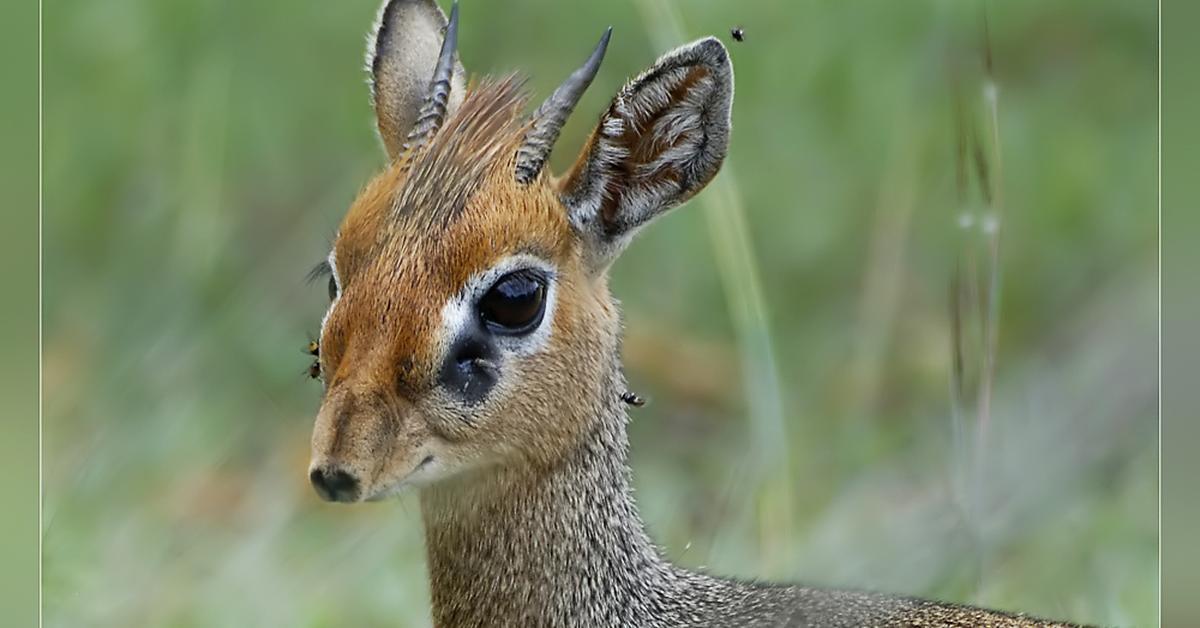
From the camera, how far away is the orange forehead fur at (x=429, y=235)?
2059mm

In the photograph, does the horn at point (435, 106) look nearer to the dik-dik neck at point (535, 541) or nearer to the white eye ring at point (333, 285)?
the white eye ring at point (333, 285)

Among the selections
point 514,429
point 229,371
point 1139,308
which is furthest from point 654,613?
point 1139,308

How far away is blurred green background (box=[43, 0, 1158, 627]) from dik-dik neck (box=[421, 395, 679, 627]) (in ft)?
2.24

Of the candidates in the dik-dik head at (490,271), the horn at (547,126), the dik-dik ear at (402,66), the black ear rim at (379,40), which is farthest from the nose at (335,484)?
the black ear rim at (379,40)

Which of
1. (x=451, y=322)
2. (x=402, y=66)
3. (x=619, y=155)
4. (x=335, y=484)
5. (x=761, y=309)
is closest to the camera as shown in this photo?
(x=335, y=484)

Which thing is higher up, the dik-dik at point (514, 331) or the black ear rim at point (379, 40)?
the black ear rim at point (379, 40)

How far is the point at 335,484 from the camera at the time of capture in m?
1.96

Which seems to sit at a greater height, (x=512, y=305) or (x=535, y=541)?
(x=512, y=305)

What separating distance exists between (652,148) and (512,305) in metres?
0.32

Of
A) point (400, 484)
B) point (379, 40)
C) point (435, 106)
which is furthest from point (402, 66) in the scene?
point (400, 484)

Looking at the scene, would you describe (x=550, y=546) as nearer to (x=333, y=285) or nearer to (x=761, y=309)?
(x=333, y=285)
